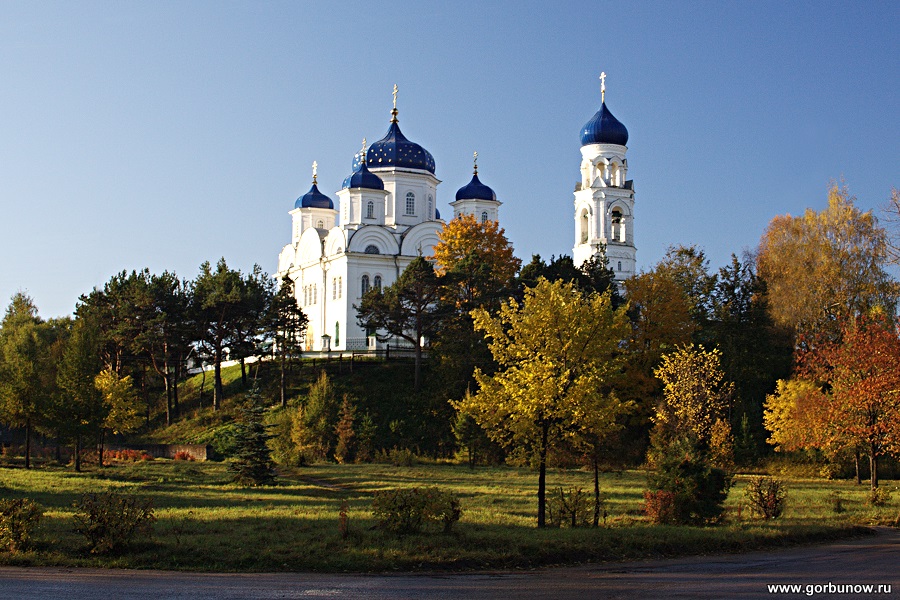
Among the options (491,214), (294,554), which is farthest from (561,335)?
(491,214)

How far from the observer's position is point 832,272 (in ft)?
152

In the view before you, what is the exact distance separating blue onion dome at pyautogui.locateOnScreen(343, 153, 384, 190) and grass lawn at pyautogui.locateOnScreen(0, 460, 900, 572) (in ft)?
112

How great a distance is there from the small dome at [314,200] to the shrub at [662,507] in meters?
56.4

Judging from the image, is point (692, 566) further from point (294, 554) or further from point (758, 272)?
point (758, 272)

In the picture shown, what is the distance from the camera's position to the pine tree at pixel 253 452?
30219 mm

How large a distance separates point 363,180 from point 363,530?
47.5 meters

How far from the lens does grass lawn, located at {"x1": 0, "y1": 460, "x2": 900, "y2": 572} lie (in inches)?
629

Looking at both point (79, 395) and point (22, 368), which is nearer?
point (79, 395)

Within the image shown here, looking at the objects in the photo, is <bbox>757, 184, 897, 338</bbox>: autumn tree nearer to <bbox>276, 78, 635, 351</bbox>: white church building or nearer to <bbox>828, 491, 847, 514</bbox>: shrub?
<bbox>828, 491, 847, 514</bbox>: shrub

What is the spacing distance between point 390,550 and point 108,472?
Answer: 22.2 m

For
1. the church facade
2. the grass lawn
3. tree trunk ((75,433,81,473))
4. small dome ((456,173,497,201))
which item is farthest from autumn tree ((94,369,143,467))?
small dome ((456,173,497,201))

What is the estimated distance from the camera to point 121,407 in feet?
137

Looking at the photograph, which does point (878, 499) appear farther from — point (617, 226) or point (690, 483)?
point (617, 226)

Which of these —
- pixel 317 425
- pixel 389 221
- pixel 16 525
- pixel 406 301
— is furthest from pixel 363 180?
pixel 16 525
